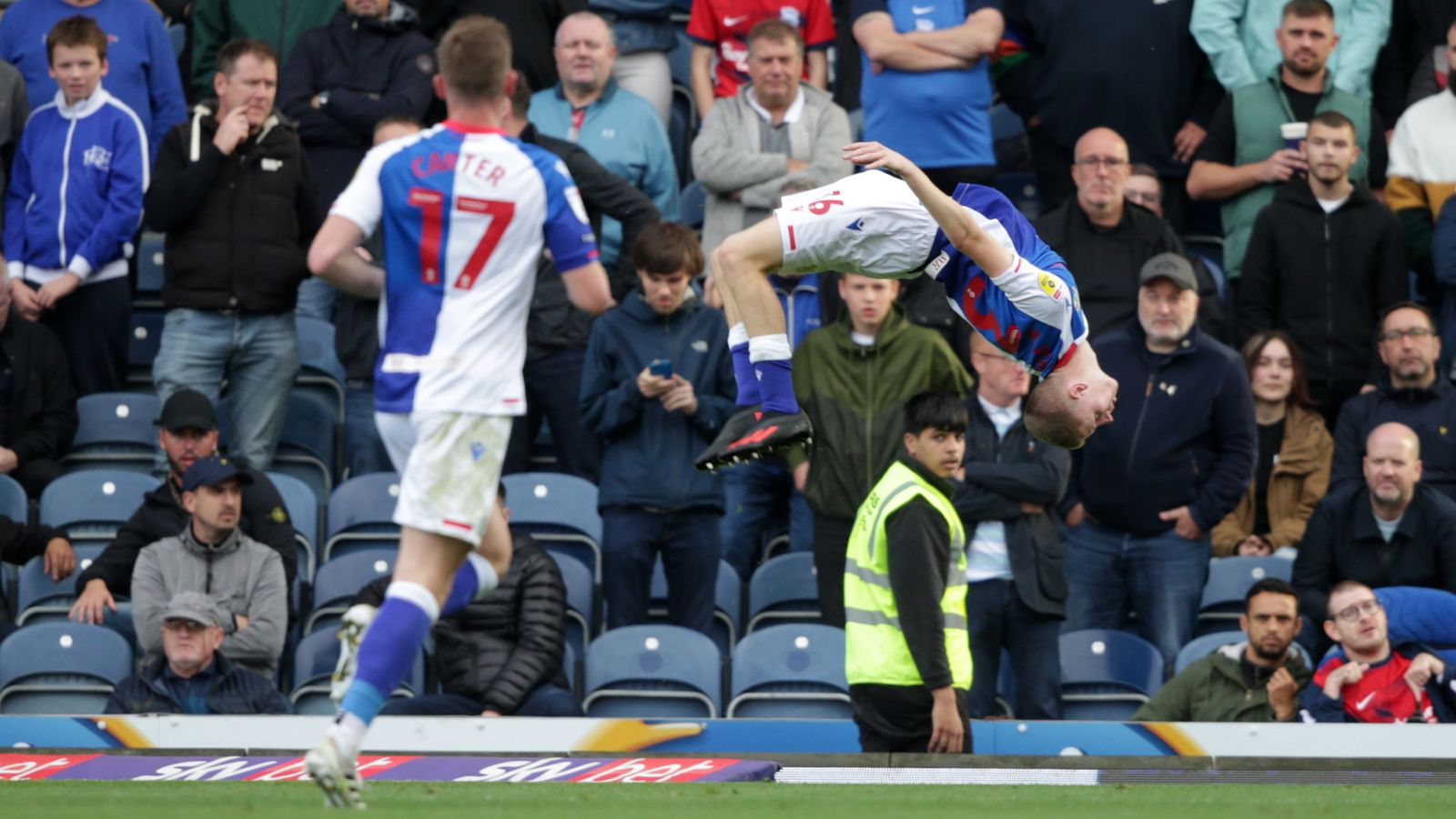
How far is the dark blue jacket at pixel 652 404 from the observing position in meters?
9.91

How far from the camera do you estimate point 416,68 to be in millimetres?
11734

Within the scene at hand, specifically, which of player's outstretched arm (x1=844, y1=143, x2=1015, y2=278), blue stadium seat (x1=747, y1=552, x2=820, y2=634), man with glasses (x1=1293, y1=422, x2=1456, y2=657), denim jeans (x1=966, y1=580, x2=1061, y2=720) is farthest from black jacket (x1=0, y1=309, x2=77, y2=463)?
man with glasses (x1=1293, y1=422, x2=1456, y2=657)

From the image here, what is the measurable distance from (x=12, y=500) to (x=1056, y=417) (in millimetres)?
5596

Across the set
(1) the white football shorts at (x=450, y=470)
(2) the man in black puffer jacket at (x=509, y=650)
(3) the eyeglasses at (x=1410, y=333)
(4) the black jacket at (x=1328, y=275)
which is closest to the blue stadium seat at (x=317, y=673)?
(2) the man in black puffer jacket at (x=509, y=650)

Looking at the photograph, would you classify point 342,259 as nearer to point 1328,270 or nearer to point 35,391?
point 35,391

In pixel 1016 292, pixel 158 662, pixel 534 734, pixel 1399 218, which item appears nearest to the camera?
pixel 1016 292

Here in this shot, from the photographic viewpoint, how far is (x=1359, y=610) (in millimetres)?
9023

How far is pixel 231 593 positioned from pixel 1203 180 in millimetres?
5793

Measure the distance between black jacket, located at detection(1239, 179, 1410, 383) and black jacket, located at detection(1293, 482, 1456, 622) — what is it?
4.89 feet

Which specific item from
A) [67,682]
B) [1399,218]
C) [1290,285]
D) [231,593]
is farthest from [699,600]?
[1399,218]

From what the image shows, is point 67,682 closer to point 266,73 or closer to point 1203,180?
point 266,73

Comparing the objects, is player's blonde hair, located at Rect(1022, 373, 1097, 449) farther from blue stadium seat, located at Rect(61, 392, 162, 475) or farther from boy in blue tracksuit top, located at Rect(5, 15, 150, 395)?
boy in blue tracksuit top, located at Rect(5, 15, 150, 395)

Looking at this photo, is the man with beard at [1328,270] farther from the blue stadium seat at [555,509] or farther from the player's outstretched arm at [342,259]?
the player's outstretched arm at [342,259]

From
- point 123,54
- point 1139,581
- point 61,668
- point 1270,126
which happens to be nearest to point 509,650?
point 61,668
